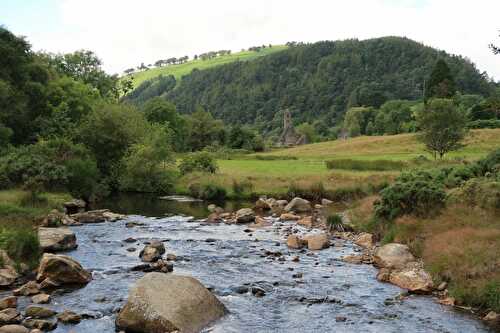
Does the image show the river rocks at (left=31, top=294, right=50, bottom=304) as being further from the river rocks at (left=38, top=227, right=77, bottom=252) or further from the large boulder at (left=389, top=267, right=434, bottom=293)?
the large boulder at (left=389, top=267, right=434, bottom=293)

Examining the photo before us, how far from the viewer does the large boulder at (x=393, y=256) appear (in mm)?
27547

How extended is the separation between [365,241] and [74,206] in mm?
28748

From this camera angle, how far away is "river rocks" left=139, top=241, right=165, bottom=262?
1151 inches

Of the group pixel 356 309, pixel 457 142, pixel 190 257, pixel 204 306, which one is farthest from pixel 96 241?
pixel 457 142

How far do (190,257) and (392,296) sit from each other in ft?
40.5

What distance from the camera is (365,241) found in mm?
33656

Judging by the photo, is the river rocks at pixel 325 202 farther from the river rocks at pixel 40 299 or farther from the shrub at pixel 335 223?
the river rocks at pixel 40 299

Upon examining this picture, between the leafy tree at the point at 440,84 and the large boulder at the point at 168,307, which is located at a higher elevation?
the leafy tree at the point at 440,84

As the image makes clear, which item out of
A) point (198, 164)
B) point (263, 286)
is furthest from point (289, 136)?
point (263, 286)

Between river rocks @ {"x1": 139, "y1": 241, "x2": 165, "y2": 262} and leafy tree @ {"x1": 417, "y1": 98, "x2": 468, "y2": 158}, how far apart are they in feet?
163

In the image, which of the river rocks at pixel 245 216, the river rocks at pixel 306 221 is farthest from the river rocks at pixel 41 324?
the river rocks at pixel 306 221

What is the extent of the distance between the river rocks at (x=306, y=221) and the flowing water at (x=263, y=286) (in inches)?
146

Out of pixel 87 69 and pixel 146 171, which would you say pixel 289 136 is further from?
pixel 146 171

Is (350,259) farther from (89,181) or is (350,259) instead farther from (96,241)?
(89,181)
